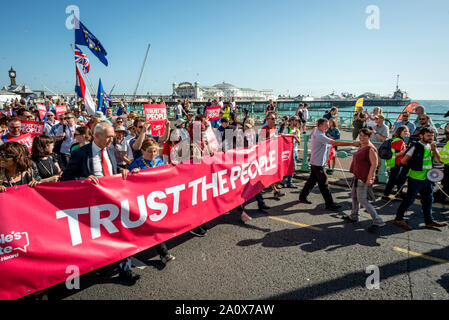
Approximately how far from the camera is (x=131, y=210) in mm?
3613

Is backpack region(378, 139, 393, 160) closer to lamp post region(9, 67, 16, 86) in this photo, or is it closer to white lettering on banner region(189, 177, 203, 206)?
white lettering on banner region(189, 177, 203, 206)

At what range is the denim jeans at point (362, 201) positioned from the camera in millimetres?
4990

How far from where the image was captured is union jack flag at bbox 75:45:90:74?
11369 mm

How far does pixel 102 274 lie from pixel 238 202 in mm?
2765

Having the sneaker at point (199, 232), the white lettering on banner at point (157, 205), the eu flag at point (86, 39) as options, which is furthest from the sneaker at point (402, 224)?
the eu flag at point (86, 39)

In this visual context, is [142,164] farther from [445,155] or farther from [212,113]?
[212,113]

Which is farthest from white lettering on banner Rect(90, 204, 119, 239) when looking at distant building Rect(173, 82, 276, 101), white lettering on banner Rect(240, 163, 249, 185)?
distant building Rect(173, 82, 276, 101)

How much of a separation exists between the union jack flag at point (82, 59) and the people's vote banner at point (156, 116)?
17.7 ft

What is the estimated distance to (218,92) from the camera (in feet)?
503

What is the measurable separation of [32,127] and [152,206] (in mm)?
5490

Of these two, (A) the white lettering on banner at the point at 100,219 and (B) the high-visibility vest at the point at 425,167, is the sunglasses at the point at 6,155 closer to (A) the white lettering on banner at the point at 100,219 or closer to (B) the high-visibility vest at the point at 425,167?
(A) the white lettering on banner at the point at 100,219

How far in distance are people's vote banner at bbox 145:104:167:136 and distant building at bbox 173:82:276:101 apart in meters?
128

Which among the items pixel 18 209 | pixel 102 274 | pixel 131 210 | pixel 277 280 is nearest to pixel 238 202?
pixel 277 280
